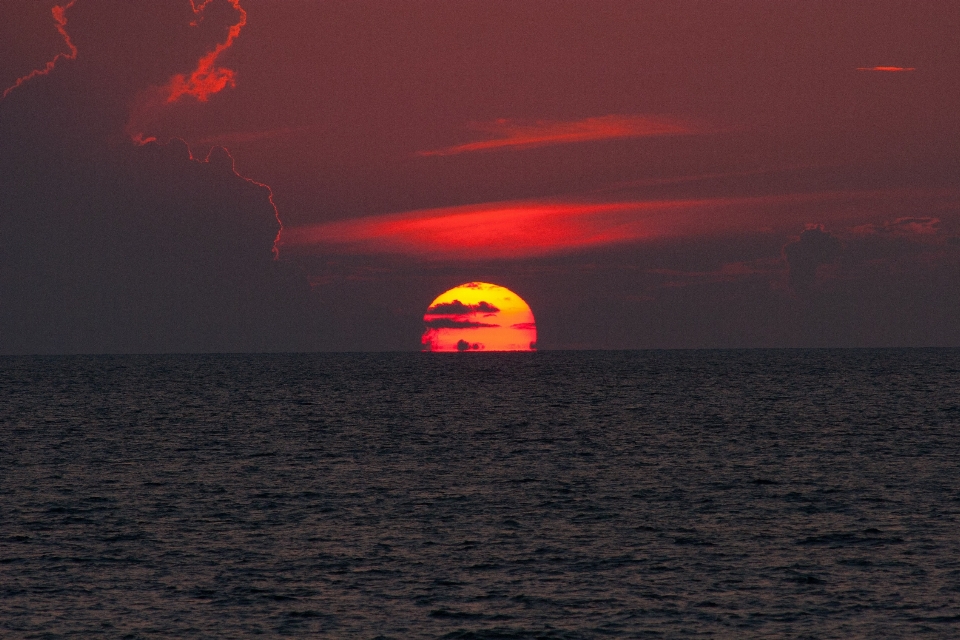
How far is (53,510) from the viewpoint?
41281mm

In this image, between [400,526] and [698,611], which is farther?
[400,526]

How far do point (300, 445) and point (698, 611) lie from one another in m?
44.4

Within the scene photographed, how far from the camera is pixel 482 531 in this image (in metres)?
37.2

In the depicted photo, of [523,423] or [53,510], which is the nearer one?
[53,510]

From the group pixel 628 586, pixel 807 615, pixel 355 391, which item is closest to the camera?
pixel 807 615

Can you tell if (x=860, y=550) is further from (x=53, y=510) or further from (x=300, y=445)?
(x=300, y=445)

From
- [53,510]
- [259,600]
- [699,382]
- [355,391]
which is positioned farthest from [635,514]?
[699,382]

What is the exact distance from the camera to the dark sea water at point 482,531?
2641cm

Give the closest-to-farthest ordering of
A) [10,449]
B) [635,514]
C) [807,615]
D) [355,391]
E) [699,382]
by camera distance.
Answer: [807,615] < [635,514] < [10,449] < [355,391] < [699,382]

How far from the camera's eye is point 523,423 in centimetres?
8569

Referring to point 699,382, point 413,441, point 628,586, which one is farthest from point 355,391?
point 628,586

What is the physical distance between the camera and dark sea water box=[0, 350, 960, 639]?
26406 millimetres

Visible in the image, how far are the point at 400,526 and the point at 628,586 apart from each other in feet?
36.6

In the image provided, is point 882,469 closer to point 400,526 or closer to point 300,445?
point 400,526
